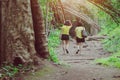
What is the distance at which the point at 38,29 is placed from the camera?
1066 cm

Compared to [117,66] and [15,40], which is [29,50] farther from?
[117,66]

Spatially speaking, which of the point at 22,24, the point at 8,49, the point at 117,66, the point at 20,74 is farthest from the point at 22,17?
the point at 117,66

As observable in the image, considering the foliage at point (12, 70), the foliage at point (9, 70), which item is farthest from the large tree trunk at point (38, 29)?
the foliage at point (9, 70)

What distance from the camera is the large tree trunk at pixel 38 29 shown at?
10500mm

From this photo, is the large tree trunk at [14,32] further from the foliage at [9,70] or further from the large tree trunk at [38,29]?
the large tree trunk at [38,29]

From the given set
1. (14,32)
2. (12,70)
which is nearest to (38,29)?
(14,32)

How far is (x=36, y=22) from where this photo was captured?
1060 centimetres

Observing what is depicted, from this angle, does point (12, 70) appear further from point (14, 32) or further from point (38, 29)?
point (38, 29)

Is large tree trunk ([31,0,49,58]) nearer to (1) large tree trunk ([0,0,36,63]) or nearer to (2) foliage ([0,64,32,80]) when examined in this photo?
(1) large tree trunk ([0,0,36,63])

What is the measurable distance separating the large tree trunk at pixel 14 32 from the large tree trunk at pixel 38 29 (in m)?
1.00

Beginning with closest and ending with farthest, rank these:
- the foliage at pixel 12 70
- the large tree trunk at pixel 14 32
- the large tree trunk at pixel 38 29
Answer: the foliage at pixel 12 70
the large tree trunk at pixel 14 32
the large tree trunk at pixel 38 29

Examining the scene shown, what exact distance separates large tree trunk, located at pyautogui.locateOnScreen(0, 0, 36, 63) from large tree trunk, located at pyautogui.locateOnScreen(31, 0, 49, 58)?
39.3 inches

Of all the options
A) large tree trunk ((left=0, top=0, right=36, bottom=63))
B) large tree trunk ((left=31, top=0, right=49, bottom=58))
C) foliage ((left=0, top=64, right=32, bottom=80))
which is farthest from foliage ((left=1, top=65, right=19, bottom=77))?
large tree trunk ((left=31, top=0, right=49, bottom=58))

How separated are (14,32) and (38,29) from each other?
1.54 m
